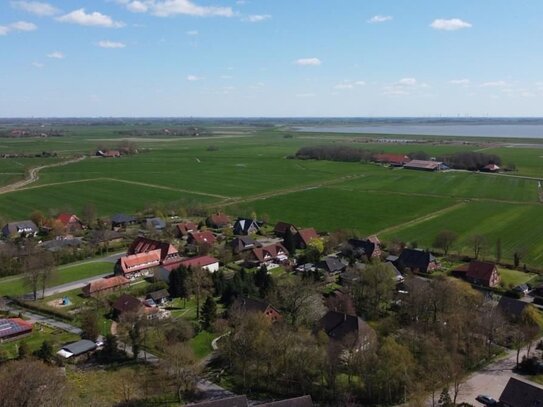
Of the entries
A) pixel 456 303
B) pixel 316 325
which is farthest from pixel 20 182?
pixel 456 303

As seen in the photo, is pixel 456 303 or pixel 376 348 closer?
pixel 376 348

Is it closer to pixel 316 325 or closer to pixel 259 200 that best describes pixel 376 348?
pixel 316 325

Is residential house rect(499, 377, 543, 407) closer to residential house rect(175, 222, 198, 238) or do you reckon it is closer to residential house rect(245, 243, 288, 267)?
residential house rect(245, 243, 288, 267)

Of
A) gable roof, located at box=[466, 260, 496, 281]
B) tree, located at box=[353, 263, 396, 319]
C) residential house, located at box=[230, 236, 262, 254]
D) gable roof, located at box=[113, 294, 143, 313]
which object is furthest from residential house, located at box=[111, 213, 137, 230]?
gable roof, located at box=[466, 260, 496, 281]

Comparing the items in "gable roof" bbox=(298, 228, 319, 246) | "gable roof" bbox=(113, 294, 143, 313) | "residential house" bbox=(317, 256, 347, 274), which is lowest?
"gable roof" bbox=(113, 294, 143, 313)

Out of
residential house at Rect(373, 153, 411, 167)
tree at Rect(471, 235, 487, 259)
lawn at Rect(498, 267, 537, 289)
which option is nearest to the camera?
lawn at Rect(498, 267, 537, 289)

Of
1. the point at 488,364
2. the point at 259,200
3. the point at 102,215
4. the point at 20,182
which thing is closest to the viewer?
the point at 488,364

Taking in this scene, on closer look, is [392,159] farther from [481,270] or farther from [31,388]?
[31,388]
